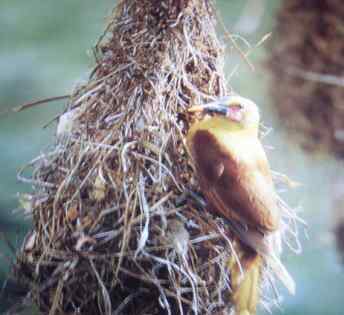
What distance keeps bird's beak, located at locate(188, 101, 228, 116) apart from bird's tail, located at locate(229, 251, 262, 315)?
8.0 inches

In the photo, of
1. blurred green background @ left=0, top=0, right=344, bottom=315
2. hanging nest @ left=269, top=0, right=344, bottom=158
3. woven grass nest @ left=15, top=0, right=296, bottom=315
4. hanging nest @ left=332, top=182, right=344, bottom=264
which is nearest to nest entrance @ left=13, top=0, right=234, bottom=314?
woven grass nest @ left=15, top=0, right=296, bottom=315

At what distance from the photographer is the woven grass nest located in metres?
1.02

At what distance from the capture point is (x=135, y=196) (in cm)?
101

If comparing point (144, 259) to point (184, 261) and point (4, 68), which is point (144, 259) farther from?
point (4, 68)

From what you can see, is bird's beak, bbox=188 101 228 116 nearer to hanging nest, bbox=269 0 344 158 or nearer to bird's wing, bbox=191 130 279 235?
bird's wing, bbox=191 130 279 235

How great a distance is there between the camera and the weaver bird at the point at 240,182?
1020 mm

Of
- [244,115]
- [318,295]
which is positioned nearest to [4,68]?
[318,295]

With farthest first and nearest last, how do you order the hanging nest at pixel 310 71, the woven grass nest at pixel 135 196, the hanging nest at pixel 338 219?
the hanging nest at pixel 338 219 < the hanging nest at pixel 310 71 < the woven grass nest at pixel 135 196

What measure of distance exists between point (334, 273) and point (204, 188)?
49.7 inches

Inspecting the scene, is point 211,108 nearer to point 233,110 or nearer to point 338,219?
point 233,110

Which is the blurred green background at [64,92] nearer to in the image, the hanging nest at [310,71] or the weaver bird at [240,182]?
the hanging nest at [310,71]

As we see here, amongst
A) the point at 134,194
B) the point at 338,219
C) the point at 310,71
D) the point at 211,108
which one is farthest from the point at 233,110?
the point at 338,219

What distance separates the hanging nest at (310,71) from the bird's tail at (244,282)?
0.85 m

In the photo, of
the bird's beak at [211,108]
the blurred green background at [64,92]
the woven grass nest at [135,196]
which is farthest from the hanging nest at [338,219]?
the bird's beak at [211,108]
